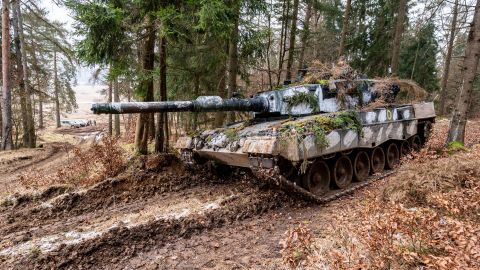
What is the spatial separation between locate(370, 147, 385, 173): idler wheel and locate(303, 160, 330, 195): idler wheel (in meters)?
2.11

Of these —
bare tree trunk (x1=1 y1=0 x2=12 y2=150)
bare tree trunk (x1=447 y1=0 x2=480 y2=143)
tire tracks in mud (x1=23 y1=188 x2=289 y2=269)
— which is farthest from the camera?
bare tree trunk (x1=1 y1=0 x2=12 y2=150)

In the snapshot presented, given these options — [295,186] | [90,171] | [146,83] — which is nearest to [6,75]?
[146,83]

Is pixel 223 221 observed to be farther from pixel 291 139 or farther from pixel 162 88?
pixel 162 88

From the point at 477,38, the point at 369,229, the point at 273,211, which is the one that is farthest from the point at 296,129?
the point at 477,38

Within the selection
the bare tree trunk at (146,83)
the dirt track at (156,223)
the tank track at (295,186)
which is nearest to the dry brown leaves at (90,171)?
the dirt track at (156,223)

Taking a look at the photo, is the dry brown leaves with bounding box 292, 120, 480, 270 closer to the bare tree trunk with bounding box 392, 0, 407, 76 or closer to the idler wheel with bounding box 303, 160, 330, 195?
the idler wheel with bounding box 303, 160, 330, 195

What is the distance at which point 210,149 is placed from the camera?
7.52 m

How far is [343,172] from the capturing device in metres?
8.15

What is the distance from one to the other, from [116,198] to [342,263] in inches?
215

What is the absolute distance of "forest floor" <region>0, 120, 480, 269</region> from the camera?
319 centimetres

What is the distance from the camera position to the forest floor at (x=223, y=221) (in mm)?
3189

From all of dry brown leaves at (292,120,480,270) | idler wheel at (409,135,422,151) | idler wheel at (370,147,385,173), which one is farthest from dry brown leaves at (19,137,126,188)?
idler wheel at (409,135,422,151)

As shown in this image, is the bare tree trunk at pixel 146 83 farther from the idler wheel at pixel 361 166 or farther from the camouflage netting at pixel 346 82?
the idler wheel at pixel 361 166

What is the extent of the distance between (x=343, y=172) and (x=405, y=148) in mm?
3536
